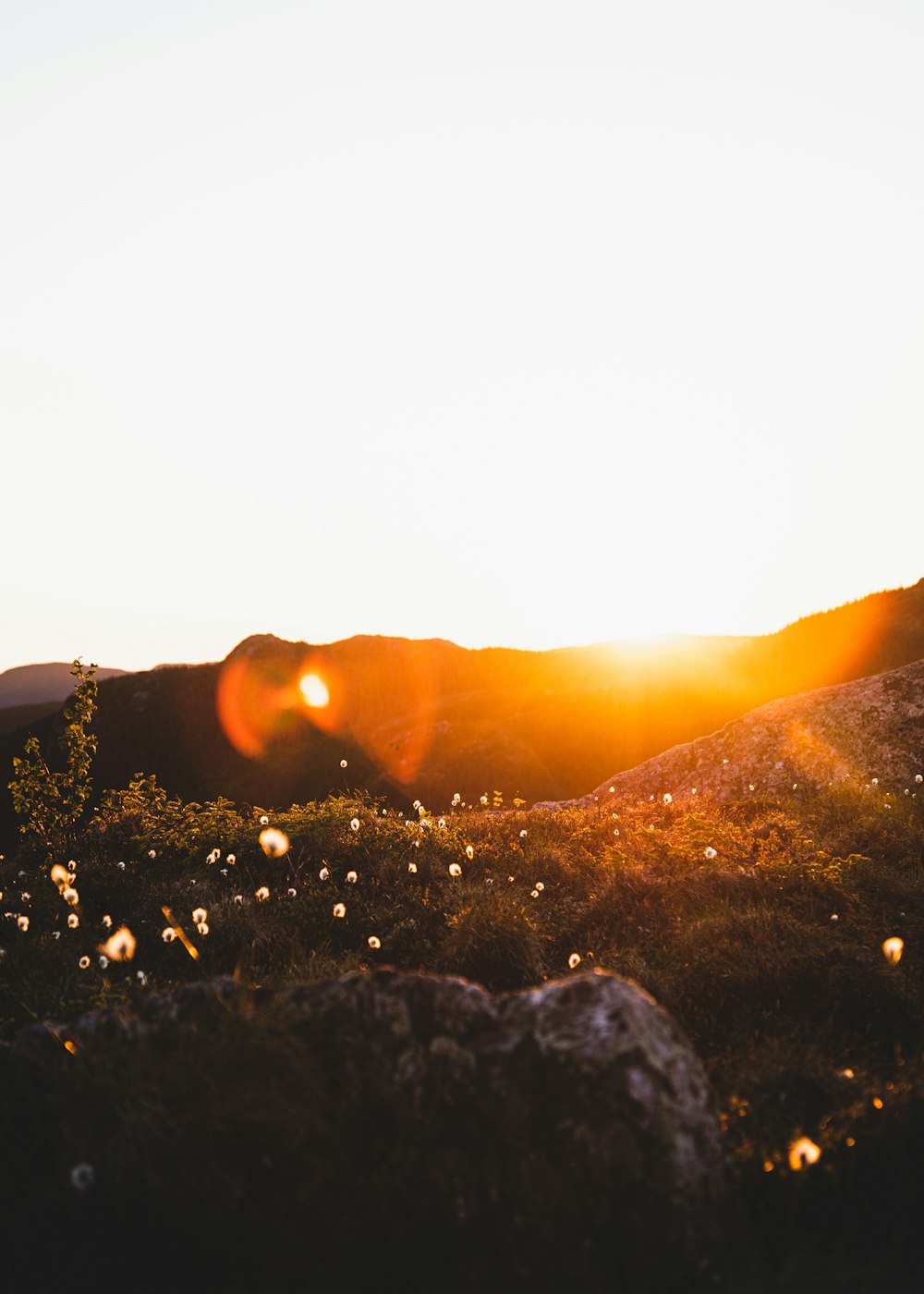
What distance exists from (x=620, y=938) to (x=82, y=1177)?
4168mm

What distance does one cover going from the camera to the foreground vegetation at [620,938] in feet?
9.46

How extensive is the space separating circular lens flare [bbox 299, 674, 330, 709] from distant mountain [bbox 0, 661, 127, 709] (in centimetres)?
11654

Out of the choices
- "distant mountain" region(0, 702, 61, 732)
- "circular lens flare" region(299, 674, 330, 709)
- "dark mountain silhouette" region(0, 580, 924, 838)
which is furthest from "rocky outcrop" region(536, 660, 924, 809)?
"distant mountain" region(0, 702, 61, 732)

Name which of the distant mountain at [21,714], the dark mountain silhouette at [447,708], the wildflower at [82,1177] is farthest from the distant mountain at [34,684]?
the wildflower at [82,1177]

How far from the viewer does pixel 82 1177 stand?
2756mm

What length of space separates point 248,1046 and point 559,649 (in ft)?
112

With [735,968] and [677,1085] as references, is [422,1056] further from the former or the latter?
[735,968]

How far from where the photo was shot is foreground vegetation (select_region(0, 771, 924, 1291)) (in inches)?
114

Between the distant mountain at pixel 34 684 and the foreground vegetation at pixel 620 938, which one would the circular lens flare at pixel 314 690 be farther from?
the distant mountain at pixel 34 684

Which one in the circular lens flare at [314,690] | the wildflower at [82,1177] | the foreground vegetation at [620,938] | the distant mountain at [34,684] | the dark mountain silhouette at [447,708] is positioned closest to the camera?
the wildflower at [82,1177]

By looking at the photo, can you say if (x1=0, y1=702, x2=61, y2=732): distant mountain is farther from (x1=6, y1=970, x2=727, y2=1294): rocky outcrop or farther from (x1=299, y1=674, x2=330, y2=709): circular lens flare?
(x1=6, y1=970, x2=727, y2=1294): rocky outcrop

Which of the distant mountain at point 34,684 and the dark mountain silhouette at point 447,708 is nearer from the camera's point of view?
the dark mountain silhouette at point 447,708

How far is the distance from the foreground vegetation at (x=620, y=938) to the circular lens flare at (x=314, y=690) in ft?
80.0

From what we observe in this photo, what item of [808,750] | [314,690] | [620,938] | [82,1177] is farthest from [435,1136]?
[314,690]
